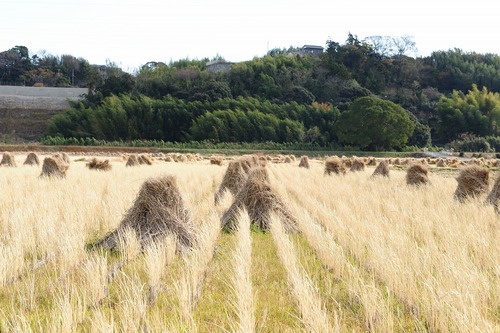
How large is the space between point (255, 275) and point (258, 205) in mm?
3421

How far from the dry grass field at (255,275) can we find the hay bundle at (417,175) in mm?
5551

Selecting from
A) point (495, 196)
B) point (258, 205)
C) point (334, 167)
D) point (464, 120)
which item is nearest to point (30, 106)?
point (464, 120)

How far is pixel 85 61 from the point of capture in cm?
9012

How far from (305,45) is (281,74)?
4425cm

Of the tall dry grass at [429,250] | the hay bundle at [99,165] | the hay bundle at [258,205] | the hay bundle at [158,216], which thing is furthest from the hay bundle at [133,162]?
the hay bundle at [158,216]

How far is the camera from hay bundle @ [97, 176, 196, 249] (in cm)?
644

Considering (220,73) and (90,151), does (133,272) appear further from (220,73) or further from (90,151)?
(220,73)

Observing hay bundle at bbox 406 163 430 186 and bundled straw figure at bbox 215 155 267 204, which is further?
hay bundle at bbox 406 163 430 186

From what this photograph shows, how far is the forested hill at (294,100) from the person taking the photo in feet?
176

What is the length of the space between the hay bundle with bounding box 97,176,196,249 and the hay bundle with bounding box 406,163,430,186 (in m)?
9.46

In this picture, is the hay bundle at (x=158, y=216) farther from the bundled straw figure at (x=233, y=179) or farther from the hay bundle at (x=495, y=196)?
the hay bundle at (x=495, y=196)

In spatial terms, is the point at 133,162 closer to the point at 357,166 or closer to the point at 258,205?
the point at 357,166

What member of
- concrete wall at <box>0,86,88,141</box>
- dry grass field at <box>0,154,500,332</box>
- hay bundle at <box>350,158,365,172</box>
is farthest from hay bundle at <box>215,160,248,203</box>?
concrete wall at <box>0,86,88,141</box>

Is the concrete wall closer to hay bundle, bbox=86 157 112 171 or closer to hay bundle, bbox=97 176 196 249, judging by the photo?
hay bundle, bbox=86 157 112 171
